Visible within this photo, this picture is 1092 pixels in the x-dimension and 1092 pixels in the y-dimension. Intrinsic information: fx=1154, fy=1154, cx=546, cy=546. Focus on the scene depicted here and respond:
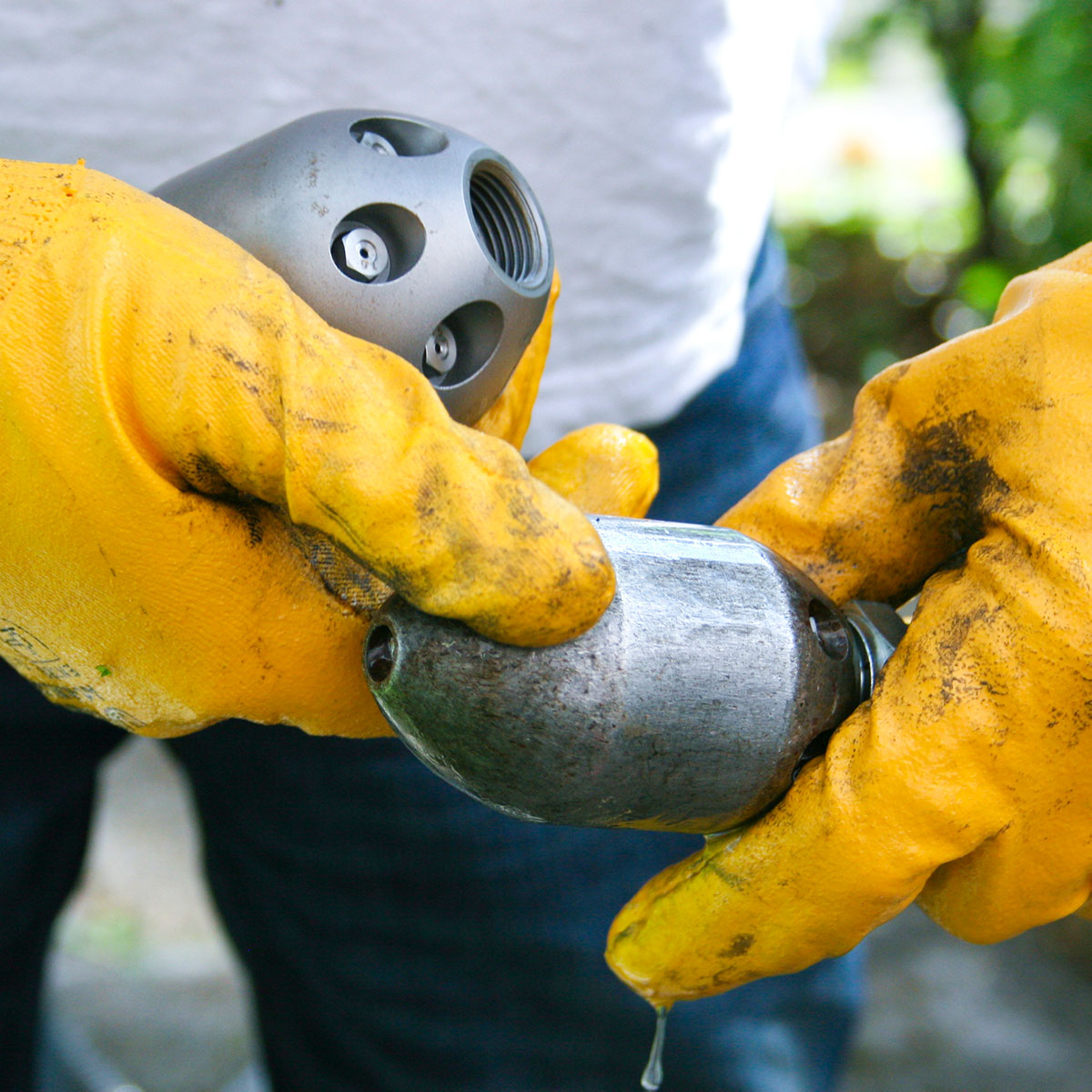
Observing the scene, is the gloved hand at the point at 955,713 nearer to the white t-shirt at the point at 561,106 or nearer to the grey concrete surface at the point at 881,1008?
the white t-shirt at the point at 561,106

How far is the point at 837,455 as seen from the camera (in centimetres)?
94

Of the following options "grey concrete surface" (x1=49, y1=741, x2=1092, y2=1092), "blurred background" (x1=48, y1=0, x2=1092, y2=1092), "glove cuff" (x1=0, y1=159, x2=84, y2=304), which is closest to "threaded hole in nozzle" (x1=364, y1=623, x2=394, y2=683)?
"glove cuff" (x1=0, y1=159, x2=84, y2=304)

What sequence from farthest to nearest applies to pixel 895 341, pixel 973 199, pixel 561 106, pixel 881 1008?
pixel 895 341 → pixel 973 199 → pixel 881 1008 → pixel 561 106

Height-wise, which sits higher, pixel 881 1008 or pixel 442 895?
pixel 442 895

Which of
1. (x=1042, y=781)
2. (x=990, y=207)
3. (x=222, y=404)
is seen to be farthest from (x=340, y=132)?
(x=990, y=207)

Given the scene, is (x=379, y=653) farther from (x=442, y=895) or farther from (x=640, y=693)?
(x=442, y=895)

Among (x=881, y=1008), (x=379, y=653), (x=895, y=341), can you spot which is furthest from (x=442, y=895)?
(x=895, y=341)

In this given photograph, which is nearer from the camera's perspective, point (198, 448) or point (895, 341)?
point (198, 448)

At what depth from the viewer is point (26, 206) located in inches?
27.4

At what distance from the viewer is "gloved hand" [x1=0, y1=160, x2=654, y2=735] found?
670mm

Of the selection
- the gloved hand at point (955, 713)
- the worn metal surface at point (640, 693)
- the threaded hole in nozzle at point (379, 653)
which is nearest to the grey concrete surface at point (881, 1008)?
the gloved hand at point (955, 713)

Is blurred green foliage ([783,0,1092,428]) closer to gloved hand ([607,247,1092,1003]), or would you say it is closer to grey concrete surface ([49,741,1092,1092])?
grey concrete surface ([49,741,1092,1092])

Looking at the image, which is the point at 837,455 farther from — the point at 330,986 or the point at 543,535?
the point at 330,986

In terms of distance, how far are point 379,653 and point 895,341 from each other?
153 inches
